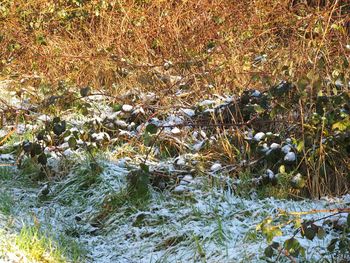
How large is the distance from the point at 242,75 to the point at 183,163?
157 cm

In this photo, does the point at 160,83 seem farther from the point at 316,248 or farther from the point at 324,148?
the point at 316,248

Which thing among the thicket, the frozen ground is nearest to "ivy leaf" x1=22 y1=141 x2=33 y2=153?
the thicket

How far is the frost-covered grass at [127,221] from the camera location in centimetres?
349

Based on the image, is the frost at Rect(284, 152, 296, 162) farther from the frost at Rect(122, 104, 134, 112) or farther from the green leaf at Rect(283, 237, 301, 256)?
the frost at Rect(122, 104, 134, 112)

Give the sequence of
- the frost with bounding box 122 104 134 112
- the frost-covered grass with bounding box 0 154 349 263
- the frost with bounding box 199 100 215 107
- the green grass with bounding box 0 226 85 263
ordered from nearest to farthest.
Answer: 1. the green grass with bounding box 0 226 85 263
2. the frost-covered grass with bounding box 0 154 349 263
3. the frost with bounding box 199 100 215 107
4. the frost with bounding box 122 104 134 112

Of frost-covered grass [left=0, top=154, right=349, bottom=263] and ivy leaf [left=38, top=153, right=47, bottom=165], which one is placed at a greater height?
ivy leaf [left=38, top=153, right=47, bottom=165]

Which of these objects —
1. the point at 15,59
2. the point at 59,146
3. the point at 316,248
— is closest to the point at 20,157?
the point at 59,146

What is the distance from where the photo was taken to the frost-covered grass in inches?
137

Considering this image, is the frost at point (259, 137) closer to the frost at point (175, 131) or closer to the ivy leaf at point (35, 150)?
the frost at point (175, 131)

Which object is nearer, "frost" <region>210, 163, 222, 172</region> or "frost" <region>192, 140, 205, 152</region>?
"frost" <region>210, 163, 222, 172</region>

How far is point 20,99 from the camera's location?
6.45 metres

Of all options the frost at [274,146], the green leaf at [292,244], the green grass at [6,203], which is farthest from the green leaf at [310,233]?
the green grass at [6,203]

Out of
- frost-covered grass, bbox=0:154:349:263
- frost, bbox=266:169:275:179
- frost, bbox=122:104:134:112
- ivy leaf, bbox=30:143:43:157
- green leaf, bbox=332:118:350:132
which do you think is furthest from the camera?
frost, bbox=122:104:134:112

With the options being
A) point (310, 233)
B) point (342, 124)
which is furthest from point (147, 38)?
point (310, 233)
